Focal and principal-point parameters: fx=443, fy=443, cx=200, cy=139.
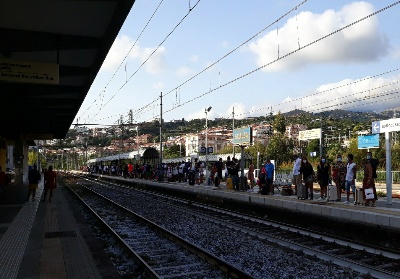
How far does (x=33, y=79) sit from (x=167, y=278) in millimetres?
6383

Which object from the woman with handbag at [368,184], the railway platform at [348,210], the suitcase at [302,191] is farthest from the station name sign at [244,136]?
the woman with handbag at [368,184]

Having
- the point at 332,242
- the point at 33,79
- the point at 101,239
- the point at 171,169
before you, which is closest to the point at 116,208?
the point at 101,239

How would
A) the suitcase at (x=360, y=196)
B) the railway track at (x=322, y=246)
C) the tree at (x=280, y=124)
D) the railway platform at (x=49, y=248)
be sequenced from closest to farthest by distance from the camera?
the railway platform at (x=49, y=248)
the railway track at (x=322, y=246)
the suitcase at (x=360, y=196)
the tree at (x=280, y=124)

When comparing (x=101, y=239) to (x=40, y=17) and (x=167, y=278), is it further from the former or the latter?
(x=40, y=17)

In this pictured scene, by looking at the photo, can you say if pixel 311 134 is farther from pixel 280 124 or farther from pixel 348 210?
pixel 280 124

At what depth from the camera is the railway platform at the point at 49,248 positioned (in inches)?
283

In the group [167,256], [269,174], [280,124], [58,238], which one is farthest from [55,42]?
[280,124]

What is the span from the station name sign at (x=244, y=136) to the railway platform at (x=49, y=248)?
11.2 meters

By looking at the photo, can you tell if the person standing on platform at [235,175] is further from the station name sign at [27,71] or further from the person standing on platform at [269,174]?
the station name sign at [27,71]

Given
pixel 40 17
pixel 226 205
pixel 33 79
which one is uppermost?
pixel 40 17

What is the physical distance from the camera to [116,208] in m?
19.0

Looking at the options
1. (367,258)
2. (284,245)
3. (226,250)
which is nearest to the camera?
(367,258)

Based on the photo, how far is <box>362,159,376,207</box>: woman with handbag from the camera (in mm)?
13078

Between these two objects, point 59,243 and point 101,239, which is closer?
point 59,243
